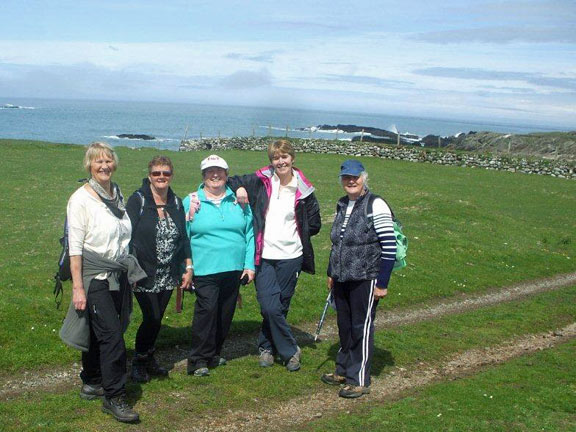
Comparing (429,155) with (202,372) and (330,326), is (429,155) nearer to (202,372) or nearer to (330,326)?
(330,326)

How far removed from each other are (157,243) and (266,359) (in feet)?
8.50

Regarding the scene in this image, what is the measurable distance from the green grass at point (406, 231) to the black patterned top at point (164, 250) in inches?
95.7

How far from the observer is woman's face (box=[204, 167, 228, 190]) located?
8.70 m

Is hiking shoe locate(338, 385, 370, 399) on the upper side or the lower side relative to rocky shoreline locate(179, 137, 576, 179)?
lower

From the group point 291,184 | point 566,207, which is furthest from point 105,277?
point 566,207

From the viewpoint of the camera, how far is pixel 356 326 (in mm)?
8875

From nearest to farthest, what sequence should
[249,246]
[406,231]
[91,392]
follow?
[91,392], [249,246], [406,231]

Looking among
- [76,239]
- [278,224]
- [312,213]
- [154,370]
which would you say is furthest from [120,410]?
[312,213]

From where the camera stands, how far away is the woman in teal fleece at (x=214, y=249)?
28.7 feet

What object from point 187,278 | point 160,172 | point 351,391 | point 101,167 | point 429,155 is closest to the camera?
point 101,167

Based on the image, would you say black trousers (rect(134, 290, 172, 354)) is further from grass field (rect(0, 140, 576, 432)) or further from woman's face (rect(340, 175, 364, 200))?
woman's face (rect(340, 175, 364, 200))

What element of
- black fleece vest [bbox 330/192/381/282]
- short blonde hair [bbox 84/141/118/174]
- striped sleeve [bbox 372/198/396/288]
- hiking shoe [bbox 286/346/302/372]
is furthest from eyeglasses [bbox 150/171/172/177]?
hiking shoe [bbox 286/346/302/372]

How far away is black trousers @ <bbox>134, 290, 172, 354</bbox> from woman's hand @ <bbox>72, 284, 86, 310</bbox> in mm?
1101

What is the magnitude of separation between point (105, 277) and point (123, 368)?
1.11 metres
